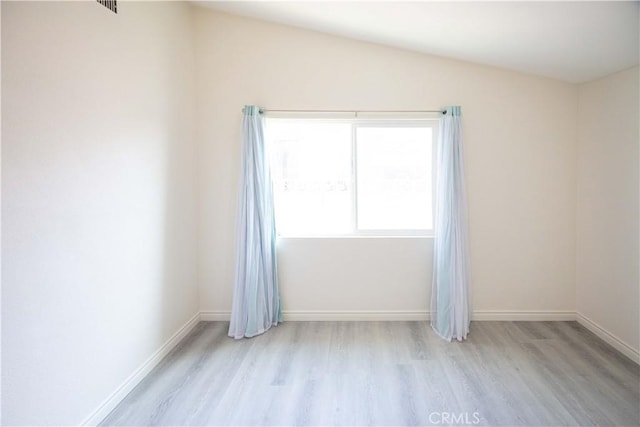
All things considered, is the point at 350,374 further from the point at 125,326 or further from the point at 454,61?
the point at 454,61

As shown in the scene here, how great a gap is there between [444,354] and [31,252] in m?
2.65

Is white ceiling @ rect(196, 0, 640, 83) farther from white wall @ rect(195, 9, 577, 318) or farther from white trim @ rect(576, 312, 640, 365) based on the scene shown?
white trim @ rect(576, 312, 640, 365)

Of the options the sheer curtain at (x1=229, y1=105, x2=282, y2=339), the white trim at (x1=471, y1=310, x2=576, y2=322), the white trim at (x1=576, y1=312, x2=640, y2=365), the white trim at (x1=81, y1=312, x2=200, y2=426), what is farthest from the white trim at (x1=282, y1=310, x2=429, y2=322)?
the white trim at (x1=576, y1=312, x2=640, y2=365)

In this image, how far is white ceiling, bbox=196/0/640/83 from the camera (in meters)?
1.91

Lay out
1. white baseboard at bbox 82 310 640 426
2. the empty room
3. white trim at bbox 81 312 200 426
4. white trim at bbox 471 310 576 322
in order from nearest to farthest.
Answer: the empty room, white trim at bbox 81 312 200 426, white baseboard at bbox 82 310 640 426, white trim at bbox 471 310 576 322

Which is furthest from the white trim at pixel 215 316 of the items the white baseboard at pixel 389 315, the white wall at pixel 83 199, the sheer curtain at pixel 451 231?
the sheer curtain at pixel 451 231

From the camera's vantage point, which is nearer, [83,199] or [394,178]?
[83,199]

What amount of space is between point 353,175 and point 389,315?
1399mm

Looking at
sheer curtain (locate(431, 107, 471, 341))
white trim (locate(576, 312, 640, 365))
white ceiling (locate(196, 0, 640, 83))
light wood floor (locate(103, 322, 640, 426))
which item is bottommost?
light wood floor (locate(103, 322, 640, 426))

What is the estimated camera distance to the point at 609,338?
101 inches

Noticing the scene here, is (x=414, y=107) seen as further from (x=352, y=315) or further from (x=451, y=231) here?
(x=352, y=315)

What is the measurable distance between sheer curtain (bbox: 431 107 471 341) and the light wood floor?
253 mm

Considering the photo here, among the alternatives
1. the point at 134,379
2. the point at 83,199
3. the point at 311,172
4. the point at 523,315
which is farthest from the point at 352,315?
the point at 83,199

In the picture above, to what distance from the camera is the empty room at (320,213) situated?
1563 mm
